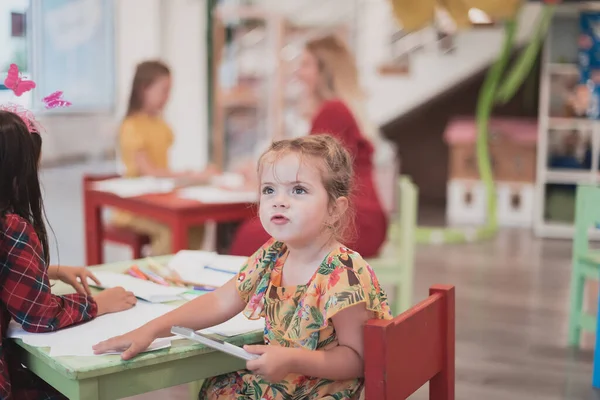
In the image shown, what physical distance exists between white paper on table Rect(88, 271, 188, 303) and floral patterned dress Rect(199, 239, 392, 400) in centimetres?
26

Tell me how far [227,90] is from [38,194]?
5.32 metres

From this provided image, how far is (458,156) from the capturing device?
21.0 feet

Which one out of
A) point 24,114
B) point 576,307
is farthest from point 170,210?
point 576,307

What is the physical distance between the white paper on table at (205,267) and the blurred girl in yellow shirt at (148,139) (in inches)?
57.9

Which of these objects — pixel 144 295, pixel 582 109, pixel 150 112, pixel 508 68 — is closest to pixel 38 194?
pixel 144 295

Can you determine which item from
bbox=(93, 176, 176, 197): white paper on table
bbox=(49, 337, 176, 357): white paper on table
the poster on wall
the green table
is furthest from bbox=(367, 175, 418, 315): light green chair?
the poster on wall

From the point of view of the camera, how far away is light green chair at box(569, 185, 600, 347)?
3.27 m

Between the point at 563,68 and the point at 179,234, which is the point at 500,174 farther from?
the point at 179,234

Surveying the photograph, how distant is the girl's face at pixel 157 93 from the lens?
12.4 ft

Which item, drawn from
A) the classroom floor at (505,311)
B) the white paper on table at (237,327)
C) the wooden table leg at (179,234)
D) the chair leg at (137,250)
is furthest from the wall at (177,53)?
the white paper on table at (237,327)

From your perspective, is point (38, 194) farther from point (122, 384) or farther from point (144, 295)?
point (122, 384)

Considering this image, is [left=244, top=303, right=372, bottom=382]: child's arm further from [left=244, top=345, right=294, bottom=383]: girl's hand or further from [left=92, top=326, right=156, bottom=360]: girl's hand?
[left=92, top=326, right=156, bottom=360]: girl's hand

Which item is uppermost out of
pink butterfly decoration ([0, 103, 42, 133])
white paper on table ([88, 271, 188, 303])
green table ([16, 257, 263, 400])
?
pink butterfly decoration ([0, 103, 42, 133])

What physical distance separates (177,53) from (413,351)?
19.4ft
